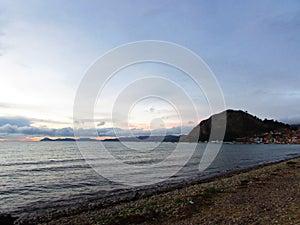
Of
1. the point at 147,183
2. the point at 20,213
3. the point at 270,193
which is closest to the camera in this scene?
the point at 270,193

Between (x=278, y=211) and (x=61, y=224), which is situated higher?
(x=278, y=211)

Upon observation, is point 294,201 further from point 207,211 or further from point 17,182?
point 17,182

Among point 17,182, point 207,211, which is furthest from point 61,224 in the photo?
point 17,182

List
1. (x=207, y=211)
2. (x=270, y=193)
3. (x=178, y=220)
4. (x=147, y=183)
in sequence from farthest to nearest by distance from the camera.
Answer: (x=147, y=183) → (x=270, y=193) → (x=207, y=211) → (x=178, y=220)

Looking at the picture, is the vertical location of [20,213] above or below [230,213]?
below

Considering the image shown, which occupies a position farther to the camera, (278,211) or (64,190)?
(64,190)

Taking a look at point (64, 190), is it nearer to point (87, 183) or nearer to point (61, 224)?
point (87, 183)

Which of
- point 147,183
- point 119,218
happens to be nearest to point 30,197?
point 147,183

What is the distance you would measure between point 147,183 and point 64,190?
8.61m

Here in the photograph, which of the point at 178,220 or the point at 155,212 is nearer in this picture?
the point at 178,220

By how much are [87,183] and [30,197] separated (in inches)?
277

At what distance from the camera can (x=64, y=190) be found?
2466 centimetres

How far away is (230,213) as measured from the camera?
1141cm

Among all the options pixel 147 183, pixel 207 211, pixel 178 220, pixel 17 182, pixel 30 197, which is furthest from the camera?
pixel 17 182
